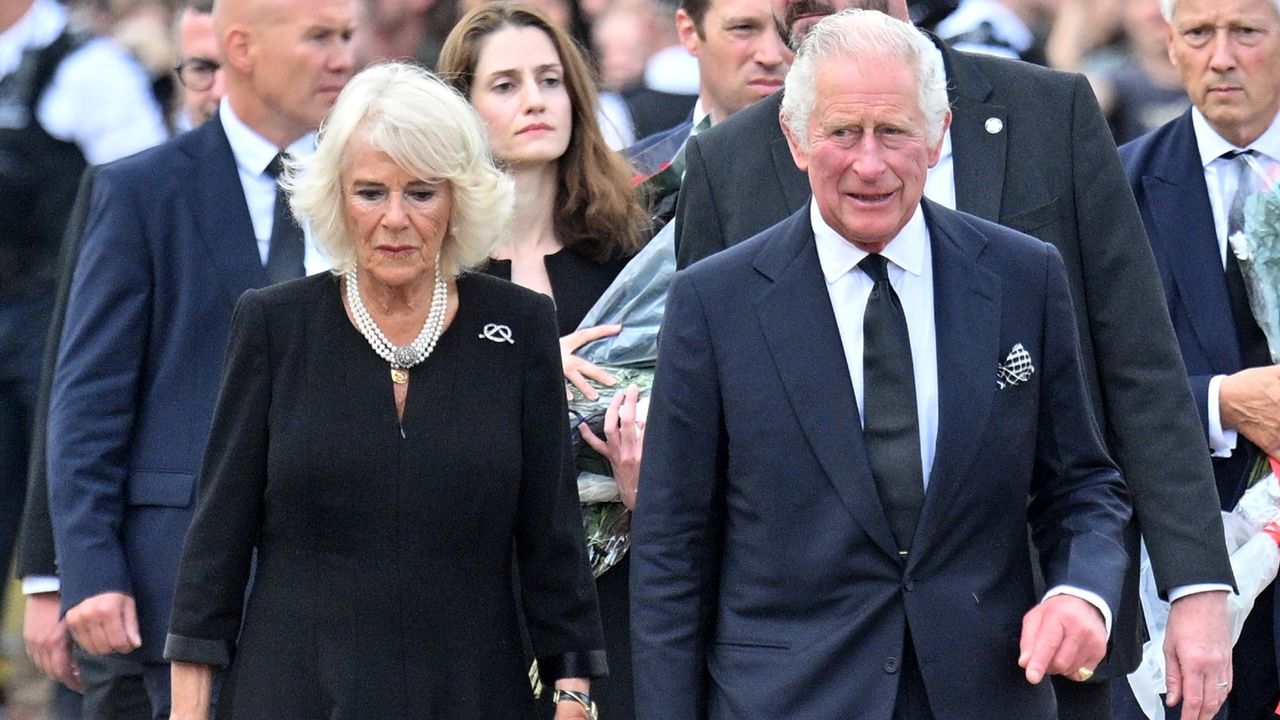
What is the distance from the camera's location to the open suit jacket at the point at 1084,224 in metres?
4.75

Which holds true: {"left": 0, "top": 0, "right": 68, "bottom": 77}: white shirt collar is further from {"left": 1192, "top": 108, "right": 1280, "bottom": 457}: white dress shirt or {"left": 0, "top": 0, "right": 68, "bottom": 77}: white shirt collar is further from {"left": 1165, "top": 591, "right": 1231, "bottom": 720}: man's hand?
{"left": 1165, "top": 591, "right": 1231, "bottom": 720}: man's hand

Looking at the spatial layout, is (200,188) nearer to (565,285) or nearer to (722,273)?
(565,285)

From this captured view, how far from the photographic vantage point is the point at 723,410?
4250 mm

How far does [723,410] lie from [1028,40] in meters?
4.36

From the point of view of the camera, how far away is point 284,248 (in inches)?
223

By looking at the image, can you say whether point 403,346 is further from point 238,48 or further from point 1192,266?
point 1192,266

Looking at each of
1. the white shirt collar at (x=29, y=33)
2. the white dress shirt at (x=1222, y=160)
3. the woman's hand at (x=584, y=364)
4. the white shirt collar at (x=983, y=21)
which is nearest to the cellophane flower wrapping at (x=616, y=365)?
the woman's hand at (x=584, y=364)

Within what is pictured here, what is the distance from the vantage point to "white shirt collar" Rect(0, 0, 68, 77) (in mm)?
7633

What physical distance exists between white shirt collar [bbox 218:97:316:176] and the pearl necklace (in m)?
1.14

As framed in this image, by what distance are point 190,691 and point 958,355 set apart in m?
1.64

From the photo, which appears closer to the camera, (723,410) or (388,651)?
(723,410)

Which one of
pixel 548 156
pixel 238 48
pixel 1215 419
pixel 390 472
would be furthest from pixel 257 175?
pixel 1215 419

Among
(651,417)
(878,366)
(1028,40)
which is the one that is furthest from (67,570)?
(1028,40)

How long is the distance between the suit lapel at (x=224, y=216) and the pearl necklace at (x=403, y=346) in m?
0.88
